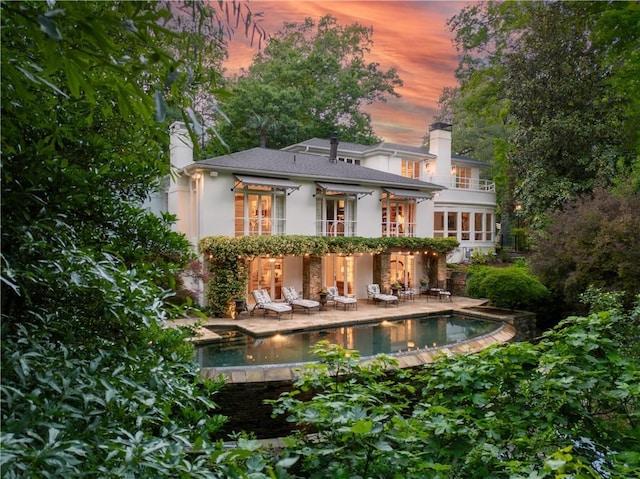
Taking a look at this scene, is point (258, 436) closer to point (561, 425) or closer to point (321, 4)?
point (561, 425)

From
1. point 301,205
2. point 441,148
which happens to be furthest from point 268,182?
point 441,148

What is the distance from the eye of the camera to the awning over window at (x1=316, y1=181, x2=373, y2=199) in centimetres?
1695

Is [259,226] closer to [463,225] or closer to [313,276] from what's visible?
[313,276]

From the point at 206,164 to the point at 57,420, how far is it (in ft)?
45.4

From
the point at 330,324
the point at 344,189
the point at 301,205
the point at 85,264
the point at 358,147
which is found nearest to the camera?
the point at 85,264

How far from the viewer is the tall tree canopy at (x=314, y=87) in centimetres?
2880

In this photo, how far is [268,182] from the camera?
618 inches

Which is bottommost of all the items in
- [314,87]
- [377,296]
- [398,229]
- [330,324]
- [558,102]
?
[330,324]

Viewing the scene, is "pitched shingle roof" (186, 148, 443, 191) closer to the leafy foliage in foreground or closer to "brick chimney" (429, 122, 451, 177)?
"brick chimney" (429, 122, 451, 177)

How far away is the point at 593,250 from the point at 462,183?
15.8 m

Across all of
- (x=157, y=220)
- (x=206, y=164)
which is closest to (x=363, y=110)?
(x=206, y=164)

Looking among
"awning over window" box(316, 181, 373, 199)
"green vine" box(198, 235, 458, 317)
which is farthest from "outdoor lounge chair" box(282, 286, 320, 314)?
"awning over window" box(316, 181, 373, 199)

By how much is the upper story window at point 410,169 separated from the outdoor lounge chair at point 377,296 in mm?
9685

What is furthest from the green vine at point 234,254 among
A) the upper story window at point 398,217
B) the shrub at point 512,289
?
the shrub at point 512,289
